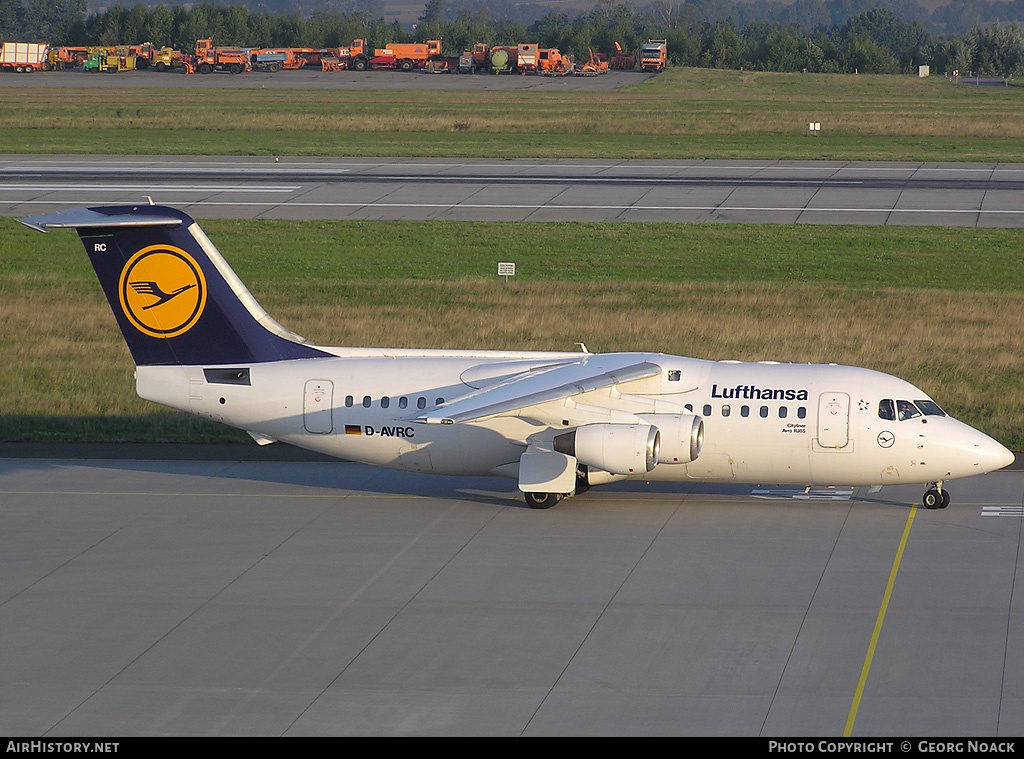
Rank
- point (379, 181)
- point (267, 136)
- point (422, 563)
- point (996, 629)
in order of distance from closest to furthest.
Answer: point (996, 629)
point (422, 563)
point (379, 181)
point (267, 136)

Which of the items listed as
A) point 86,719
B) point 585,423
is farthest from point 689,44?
point 86,719

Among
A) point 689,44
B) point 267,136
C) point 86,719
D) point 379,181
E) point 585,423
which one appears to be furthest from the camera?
point 689,44

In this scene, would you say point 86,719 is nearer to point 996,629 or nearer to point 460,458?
point 460,458

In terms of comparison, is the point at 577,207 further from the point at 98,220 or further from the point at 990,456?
the point at 990,456

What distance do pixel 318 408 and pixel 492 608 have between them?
7083 mm

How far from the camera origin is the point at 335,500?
1046 inches

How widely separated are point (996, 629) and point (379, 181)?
174ft

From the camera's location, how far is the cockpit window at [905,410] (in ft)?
81.6

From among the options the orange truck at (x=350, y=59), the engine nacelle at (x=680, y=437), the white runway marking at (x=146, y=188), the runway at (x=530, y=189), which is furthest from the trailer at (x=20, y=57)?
the engine nacelle at (x=680, y=437)

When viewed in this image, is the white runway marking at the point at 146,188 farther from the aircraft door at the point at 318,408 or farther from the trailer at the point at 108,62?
the trailer at the point at 108,62

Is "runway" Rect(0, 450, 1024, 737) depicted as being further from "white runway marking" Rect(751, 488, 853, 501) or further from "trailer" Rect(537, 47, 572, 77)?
"trailer" Rect(537, 47, 572, 77)

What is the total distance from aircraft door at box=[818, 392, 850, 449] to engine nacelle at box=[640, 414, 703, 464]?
7.46 ft

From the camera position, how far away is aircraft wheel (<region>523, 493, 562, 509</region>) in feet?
84.0

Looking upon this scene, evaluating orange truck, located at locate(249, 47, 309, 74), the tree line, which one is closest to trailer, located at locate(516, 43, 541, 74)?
the tree line
